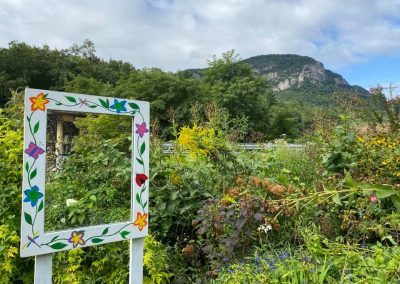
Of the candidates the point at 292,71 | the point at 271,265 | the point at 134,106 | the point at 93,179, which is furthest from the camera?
the point at 292,71

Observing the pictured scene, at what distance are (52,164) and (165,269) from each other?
1.06 m

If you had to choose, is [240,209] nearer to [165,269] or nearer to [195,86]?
[165,269]

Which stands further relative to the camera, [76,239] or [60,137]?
[60,137]

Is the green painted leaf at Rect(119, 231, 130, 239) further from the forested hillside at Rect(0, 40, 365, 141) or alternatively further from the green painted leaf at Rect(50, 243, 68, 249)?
the forested hillside at Rect(0, 40, 365, 141)

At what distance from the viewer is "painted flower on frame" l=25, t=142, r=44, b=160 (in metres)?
1.82

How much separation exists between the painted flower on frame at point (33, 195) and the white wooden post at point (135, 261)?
0.61 metres

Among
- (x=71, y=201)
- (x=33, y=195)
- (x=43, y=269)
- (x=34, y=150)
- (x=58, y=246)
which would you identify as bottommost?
(x=43, y=269)

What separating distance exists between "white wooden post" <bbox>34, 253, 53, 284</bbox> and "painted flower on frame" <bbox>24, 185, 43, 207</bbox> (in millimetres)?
286

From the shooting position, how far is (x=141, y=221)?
2217mm

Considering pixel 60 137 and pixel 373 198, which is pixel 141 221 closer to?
pixel 60 137

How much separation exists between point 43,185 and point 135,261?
71cm

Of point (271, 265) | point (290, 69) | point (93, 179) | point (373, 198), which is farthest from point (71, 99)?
point (290, 69)

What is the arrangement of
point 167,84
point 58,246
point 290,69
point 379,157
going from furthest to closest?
1. point 290,69
2. point 167,84
3. point 379,157
4. point 58,246

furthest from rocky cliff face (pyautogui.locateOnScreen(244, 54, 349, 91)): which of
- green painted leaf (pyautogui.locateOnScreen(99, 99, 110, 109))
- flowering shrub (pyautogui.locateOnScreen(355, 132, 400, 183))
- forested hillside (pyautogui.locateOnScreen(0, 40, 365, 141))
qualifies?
green painted leaf (pyautogui.locateOnScreen(99, 99, 110, 109))
